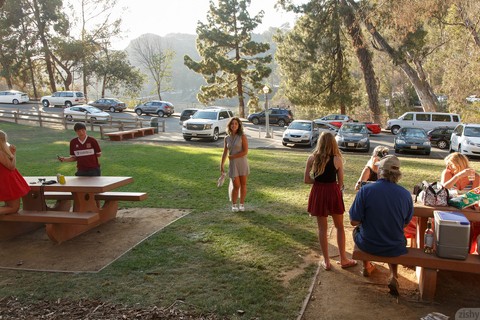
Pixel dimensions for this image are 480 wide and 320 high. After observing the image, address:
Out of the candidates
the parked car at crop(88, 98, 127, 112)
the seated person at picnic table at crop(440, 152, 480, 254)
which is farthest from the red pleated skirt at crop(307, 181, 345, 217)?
the parked car at crop(88, 98, 127, 112)

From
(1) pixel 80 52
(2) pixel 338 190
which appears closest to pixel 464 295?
(2) pixel 338 190

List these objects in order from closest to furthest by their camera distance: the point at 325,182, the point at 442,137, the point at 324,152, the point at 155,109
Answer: the point at 324,152 → the point at 325,182 → the point at 442,137 → the point at 155,109

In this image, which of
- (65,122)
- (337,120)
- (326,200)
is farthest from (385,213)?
(337,120)

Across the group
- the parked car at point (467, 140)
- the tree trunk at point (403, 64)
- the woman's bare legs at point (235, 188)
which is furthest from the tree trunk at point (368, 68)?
the woman's bare legs at point (235, 188)

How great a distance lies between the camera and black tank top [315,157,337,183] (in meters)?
4.60

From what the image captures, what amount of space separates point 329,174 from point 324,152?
268 millimetres

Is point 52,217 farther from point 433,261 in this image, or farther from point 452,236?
point 452,236

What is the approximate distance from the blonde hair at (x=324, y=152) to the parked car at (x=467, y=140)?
52.1ft

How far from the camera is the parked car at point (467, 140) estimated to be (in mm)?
17734

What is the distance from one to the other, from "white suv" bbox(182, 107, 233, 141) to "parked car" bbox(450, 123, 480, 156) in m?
11.5

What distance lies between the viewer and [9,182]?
18.8ft

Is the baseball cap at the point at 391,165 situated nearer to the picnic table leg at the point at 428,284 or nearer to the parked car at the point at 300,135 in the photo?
the picnic table leg at the point at 428,284

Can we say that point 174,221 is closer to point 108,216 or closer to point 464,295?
point 108,216

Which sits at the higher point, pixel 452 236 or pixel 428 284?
pixel 452 236
